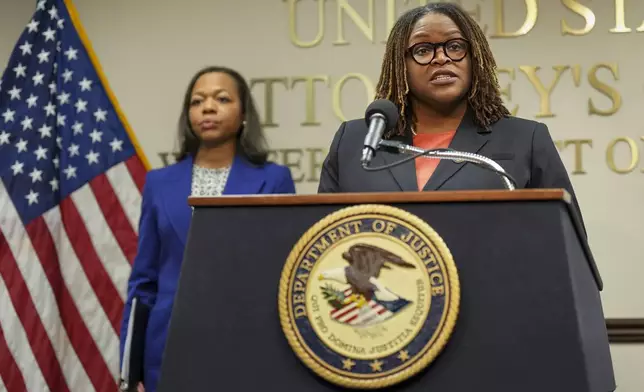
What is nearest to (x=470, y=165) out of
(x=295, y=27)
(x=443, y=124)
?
(x=443, y=124)

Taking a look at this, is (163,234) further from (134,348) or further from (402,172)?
(402,172)

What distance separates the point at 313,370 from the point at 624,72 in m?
3.01

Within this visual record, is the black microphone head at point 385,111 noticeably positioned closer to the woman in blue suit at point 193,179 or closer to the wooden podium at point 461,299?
the wooden podium at point 461,299

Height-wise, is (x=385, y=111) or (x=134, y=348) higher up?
(x=385, y=111)

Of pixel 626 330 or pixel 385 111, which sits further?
pixel 626 330

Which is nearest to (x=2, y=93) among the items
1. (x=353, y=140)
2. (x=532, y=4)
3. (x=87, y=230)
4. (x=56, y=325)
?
(x=87, y=230)

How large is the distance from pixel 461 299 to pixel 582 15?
2955 mm

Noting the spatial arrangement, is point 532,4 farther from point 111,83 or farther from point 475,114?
point 475,114

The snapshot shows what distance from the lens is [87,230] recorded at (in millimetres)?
3986

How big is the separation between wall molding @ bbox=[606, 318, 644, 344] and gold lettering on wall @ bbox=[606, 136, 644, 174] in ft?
2.07

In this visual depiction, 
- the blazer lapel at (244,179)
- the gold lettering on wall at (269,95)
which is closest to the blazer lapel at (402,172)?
the blazer lapel at (244,179)

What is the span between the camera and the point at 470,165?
1804mm

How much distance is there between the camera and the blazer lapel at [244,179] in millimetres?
3221

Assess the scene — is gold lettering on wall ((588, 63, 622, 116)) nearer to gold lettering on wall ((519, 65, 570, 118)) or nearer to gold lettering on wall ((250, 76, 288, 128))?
gold lettering on wall ((519, 65, 570, 118))
